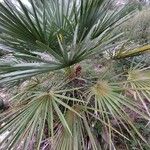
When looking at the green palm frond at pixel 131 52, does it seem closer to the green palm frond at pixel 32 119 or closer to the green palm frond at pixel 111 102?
the green palm frond at pixel 111 102

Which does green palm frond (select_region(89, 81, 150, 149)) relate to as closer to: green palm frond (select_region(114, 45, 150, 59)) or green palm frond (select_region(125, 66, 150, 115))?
green palm frond (select_region(125, 66, 150, 115))

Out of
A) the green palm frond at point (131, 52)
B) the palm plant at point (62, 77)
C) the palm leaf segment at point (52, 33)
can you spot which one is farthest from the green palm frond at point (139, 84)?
the palm leaf segment at point (52, 33)

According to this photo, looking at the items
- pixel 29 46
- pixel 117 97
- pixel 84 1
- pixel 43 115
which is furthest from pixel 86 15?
pixel 43 115

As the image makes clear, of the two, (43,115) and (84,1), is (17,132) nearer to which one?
(43,115)

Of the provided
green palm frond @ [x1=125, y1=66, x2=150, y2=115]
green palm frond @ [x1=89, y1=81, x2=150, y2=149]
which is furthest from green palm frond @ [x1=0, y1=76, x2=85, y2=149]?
green palm frond @ [x1=125, y1=66, x2=150, y2=115]

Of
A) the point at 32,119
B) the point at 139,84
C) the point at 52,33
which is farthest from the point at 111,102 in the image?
the point at 52,33

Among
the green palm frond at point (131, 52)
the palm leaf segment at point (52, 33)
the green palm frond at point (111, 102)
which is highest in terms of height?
the palm leaf segment at point (52, 33)

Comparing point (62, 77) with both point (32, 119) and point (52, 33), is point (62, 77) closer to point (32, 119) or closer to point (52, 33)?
point (52, 33)
